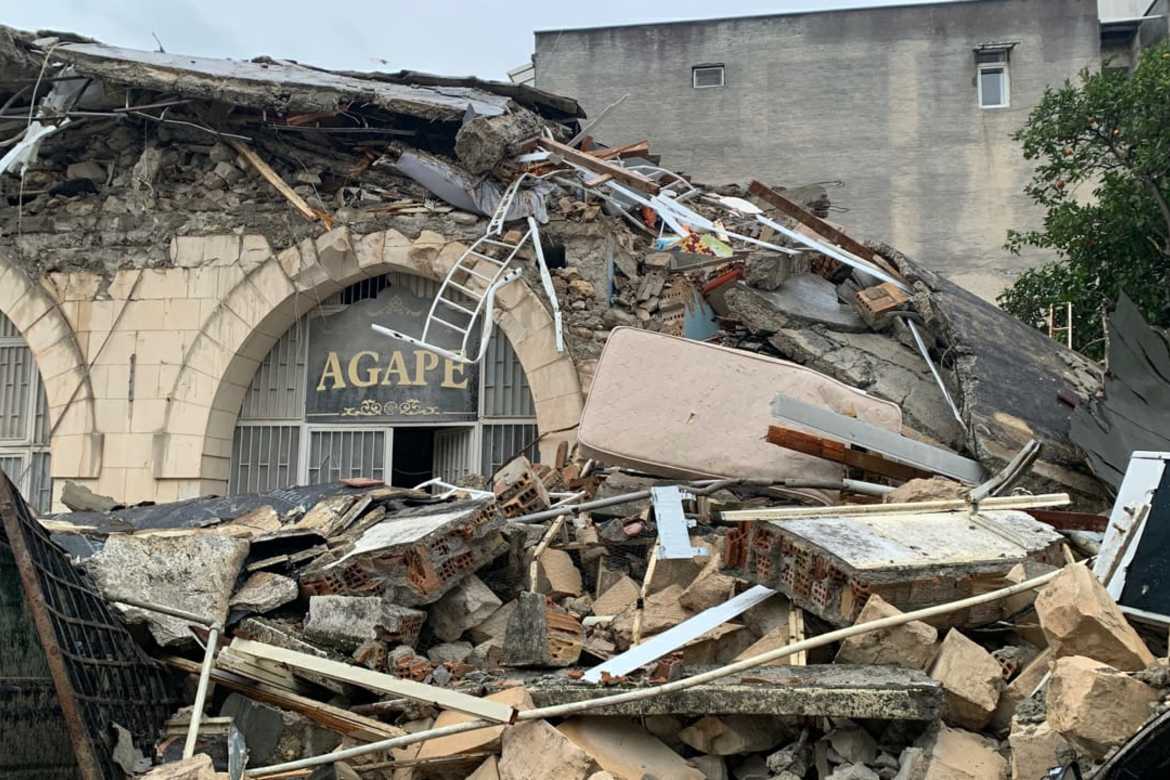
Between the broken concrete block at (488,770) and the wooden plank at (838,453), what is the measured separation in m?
2.84

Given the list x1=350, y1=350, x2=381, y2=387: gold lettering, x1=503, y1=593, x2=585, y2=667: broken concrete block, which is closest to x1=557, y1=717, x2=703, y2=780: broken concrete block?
x1=503, y1=593, x2=585, y2=667: broken concrete block

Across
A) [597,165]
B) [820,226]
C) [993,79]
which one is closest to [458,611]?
[597,165]

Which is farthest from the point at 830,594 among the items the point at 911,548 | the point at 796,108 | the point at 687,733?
the point at 796,108

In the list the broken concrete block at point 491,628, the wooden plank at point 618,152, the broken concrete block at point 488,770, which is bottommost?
the broken concrete block at point 488,770

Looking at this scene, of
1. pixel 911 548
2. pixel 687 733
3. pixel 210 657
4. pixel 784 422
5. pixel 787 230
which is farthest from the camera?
pixel 787 230

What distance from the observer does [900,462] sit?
625 cm

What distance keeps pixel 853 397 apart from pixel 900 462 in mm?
605

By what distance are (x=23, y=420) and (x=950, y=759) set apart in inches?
367

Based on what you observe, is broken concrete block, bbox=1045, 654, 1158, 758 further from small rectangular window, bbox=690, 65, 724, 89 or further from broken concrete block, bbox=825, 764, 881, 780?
small rectangular window, bbox=690, 65, 724, 89

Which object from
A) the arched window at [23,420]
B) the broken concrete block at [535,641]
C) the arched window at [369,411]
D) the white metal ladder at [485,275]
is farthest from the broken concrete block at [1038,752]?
the arched window at [23,420]

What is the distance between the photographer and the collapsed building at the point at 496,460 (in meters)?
3.79

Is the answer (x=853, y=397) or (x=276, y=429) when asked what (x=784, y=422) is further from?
(x=276, y=429)

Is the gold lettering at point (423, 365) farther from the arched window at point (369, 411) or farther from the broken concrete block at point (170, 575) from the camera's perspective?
the broken concrete block at point (170, 575)

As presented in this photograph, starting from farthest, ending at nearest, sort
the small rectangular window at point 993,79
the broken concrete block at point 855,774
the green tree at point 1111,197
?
the small rectangular window at point 993,79
the green tree at point 1111,197
the broken concrete block at point 855,774
